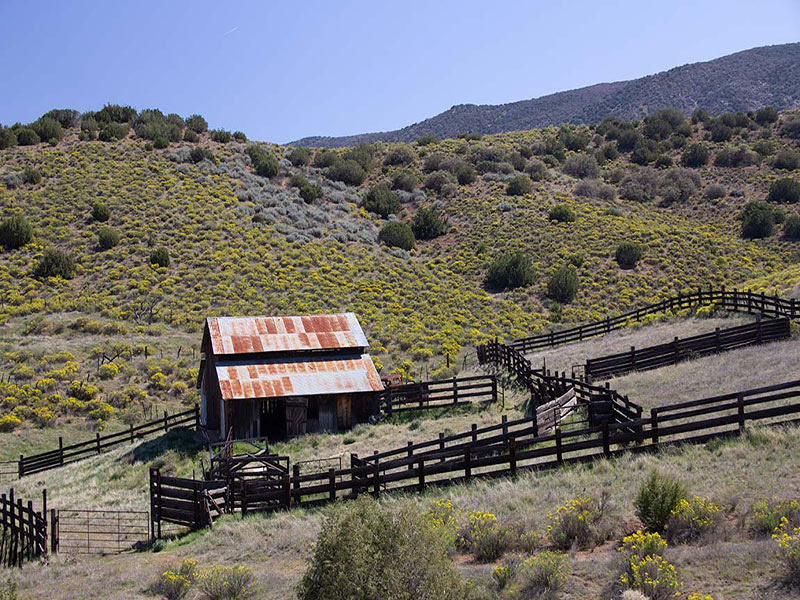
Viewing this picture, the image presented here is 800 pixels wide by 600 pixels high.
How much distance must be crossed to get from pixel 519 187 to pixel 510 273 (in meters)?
19.6

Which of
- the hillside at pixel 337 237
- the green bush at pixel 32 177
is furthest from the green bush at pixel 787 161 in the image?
the green bush at pixel 32 177

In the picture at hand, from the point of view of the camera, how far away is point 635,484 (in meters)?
13.6

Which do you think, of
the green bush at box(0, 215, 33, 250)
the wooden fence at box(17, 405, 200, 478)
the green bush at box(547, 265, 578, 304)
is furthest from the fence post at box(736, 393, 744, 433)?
the green bush at box(0, 215, 33, 250)

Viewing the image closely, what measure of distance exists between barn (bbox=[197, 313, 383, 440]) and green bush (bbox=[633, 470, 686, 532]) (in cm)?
1765

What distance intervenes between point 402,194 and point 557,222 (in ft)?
54.5

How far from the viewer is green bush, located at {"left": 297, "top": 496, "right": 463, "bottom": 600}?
8.81 metres

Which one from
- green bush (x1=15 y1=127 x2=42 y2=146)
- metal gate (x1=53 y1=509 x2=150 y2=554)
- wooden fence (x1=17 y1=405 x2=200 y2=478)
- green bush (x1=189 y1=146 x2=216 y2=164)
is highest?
green bush (x1=15 y1=127 x2=42 y2=146)

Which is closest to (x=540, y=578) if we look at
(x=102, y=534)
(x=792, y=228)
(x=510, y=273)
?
(x=102, y=534)

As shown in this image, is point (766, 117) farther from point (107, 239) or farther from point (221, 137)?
point (107, 239)

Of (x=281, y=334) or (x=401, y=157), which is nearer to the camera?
(x=281, y=334)

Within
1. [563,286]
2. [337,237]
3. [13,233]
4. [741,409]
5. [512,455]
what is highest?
[13,233]

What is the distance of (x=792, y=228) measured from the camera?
6078cm

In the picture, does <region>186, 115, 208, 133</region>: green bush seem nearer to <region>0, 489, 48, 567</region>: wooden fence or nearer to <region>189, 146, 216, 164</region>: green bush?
<region>189, 146, 216, 164</region>: green bush

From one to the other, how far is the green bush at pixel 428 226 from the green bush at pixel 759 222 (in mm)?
26801
